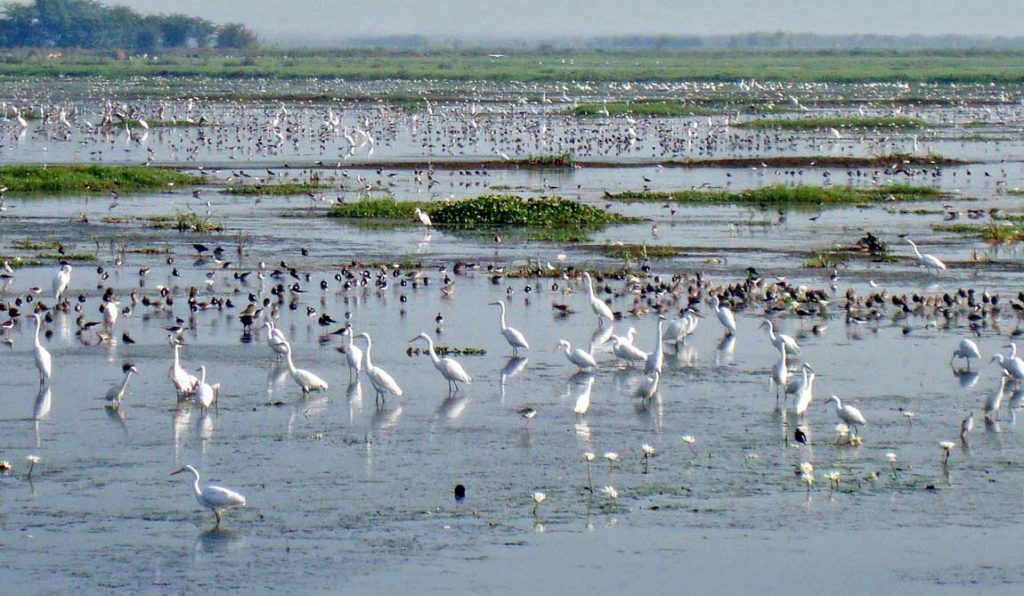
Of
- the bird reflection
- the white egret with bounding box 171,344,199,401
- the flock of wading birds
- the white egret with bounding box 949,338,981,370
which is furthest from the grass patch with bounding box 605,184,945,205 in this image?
the white egret with bounding box 171,344,199,401

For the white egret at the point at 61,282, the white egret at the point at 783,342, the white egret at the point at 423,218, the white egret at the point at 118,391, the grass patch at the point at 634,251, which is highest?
the white egret at the point at 783,342

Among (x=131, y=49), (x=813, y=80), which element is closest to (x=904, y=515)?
(x=813, y=80)

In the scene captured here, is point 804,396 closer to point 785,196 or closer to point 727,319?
point 727,319

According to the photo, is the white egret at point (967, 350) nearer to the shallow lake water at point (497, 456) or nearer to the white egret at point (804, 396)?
the shallow lake water at point (497, 456)

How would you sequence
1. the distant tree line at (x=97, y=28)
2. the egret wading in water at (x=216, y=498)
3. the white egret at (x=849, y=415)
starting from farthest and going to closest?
the distant tree line at (x=97, y=28) < the white egret at (x=849, y=415) < the egret wading in water at (x=216, y=498)

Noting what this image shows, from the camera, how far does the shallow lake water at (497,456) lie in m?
10.5

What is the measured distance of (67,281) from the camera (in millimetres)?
20469

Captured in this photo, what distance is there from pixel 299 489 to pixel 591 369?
5256mm

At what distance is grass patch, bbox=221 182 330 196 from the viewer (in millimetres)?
34438

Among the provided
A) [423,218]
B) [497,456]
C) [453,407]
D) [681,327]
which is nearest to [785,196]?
[423,218]

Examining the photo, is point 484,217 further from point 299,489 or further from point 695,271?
point 299,489

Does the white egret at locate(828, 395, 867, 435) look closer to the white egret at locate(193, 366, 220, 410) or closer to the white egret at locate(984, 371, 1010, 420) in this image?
the white egret at locate(984, 371, 1010, 420)

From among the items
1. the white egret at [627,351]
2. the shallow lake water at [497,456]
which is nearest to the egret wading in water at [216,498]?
the shallow lake water at [497,456]

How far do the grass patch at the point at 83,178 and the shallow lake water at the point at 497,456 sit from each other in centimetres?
1226
